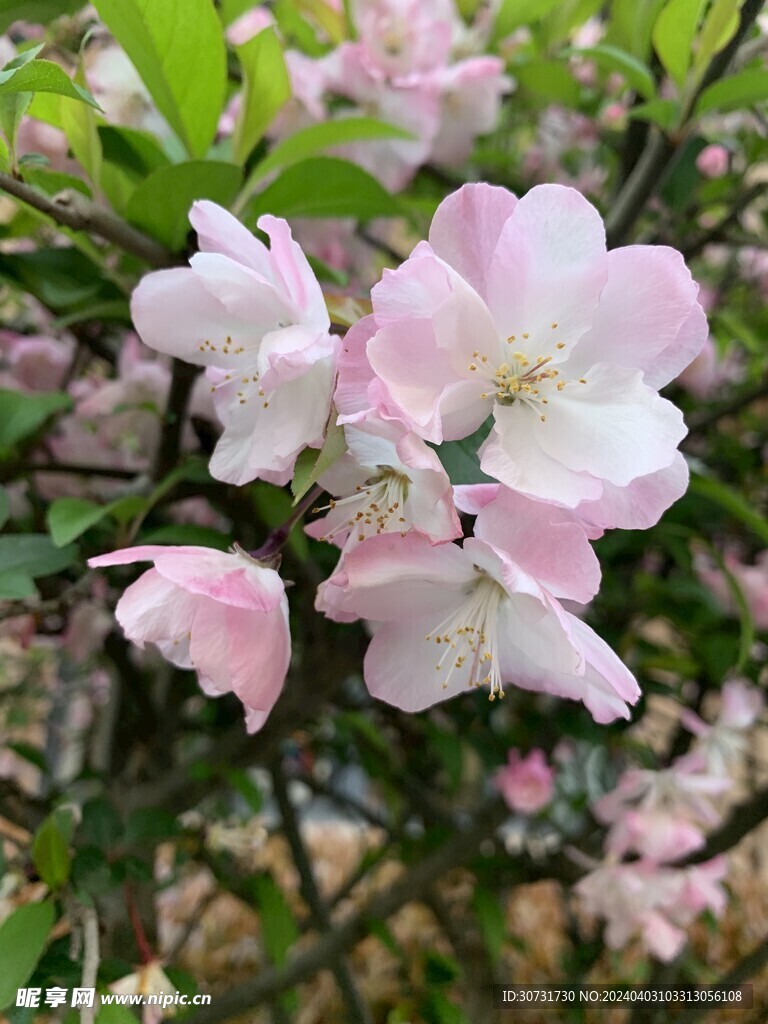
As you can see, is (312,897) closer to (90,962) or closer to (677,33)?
(90,962)

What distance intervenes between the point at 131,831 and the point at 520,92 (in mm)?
853

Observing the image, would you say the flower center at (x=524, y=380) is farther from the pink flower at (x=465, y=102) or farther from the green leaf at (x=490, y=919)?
the green leaf at (x=490, y=919)

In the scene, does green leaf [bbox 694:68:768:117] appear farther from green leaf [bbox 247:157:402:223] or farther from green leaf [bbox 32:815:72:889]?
green leaf [bbox 32:815:72:889]

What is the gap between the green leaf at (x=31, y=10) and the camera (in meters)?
0.37

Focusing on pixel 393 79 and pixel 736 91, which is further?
pixel 393 79

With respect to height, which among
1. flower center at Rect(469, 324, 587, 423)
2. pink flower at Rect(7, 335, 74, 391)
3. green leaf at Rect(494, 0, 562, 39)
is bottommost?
pink flower at Rect(7, 335, 74, 391)

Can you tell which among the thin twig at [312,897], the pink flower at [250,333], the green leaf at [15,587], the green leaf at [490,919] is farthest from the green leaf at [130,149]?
the green leaf at [490,919]

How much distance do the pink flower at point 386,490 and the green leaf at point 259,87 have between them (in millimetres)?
249

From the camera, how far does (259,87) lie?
1.38ft

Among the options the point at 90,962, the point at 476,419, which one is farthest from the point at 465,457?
the point at 90,962

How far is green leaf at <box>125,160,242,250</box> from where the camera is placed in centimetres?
37

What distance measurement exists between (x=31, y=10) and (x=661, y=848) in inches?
A: 33.2

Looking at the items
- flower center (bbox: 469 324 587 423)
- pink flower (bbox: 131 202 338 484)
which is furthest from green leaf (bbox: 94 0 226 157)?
flower center (bbox: 469 324 587 423)

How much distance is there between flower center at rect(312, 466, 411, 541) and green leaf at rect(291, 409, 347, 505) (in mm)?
35
